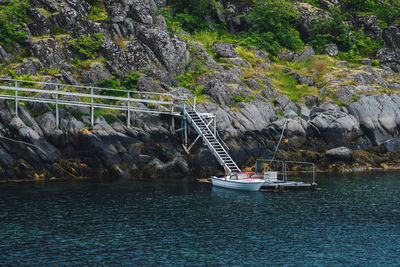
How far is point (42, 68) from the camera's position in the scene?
50.9 meters

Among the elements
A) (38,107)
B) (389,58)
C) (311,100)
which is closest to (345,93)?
(311,100)

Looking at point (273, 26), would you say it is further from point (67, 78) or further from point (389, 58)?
point (67, 78)

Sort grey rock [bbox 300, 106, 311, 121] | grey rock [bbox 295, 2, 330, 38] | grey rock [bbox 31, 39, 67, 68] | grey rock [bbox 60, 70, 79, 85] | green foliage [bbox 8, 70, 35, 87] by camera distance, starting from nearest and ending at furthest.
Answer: green foliage [bbox 8, 70, 35, 87]
grey rock [bbox 60, 70, 79, 85]
grey rock [bbox 31, 39, 67, 68]
grey rock [bbox 300, 106, 311, 121]
grey rock [bbox 295, 2, 330, 38]

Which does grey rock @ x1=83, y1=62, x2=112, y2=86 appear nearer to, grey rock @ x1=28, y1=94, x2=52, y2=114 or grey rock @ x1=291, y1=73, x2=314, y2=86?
grey rock @ x1=28, y1=94, x2=52, y2=114

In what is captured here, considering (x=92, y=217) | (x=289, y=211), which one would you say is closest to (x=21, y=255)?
(x=92, y=217)

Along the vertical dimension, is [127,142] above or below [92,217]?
above

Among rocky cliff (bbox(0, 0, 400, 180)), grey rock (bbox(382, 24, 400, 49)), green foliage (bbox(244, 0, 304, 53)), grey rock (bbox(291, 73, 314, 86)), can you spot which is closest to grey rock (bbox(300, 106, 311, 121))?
rocky cliff (bbox(0, 0, 400, 180))

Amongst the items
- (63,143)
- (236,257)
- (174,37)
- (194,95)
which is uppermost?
(174,37)

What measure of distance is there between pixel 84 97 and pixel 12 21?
13.9 metres

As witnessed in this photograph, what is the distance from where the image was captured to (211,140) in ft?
157

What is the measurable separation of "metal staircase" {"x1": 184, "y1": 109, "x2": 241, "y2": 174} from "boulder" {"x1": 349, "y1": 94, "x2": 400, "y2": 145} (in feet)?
64.9

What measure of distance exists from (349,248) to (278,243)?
12.2 feet

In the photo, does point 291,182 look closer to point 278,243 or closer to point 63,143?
point 278,243

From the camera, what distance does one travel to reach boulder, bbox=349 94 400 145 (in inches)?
2251
